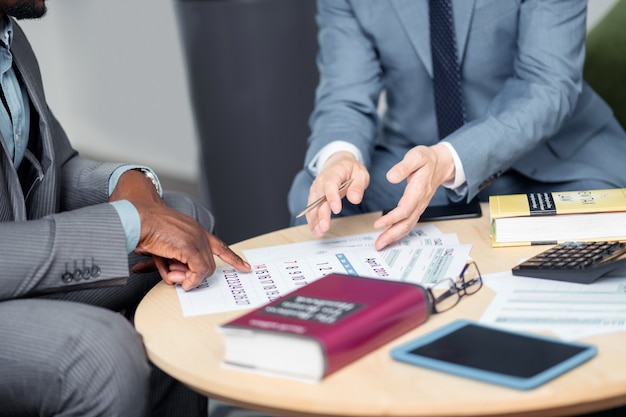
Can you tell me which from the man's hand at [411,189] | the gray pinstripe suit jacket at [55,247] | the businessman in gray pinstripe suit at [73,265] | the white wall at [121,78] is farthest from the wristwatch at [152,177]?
the white wall at [121,78]

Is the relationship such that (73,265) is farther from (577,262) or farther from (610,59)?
(610,59)

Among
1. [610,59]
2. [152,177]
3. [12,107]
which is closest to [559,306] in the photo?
[152,177]

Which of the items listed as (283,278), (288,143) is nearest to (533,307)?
(283,278)

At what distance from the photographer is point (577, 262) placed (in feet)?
4.83

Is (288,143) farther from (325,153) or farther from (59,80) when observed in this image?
(59,80)

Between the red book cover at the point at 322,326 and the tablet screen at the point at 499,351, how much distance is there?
0.07 meters

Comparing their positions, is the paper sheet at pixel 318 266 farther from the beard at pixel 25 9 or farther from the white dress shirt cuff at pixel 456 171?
the beard at pixel 25 9

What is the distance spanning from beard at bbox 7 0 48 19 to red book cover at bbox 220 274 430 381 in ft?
3.38

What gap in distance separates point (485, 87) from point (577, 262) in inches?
36.0

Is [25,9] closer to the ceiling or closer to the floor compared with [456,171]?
closer to the ceiling

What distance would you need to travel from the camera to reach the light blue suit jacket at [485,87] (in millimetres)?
2076

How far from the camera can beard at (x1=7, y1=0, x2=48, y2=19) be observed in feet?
6.46

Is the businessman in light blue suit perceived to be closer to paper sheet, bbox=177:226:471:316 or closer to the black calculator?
paper sheet, bbox=177:226:471:316

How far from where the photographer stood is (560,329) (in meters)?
1.28
